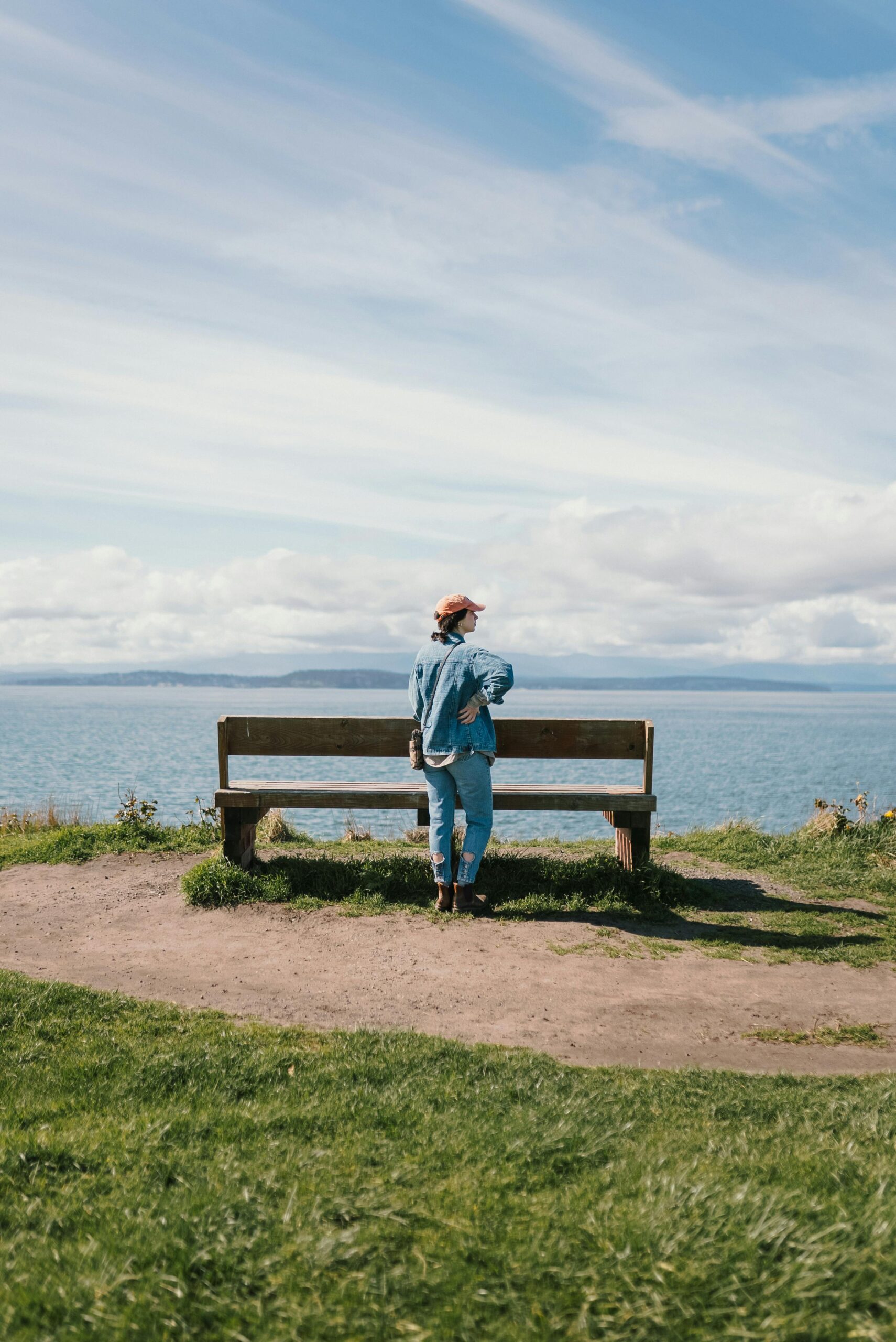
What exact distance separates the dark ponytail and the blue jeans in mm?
973

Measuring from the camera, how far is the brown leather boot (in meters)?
7.39

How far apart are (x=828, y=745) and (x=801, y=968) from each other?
7167 centimetres

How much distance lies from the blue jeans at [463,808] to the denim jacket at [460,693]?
14 centimetres

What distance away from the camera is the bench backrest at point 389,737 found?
26.7ft

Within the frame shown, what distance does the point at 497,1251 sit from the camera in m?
2.64

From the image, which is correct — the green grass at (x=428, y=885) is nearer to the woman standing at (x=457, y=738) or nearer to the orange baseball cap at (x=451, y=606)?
the woman standing at (x=457, y=738)

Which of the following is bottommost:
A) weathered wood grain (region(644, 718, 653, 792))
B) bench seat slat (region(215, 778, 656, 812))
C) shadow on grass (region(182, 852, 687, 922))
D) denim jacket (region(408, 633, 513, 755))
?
shadow on grass (region(182, 852, 687, 922))

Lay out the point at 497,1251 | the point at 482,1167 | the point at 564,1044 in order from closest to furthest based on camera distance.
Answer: the point at 497,1251
the point at 482,1167
the point at 564,1044

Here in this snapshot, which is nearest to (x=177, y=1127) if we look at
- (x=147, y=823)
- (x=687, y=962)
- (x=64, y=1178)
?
(x=64, y=1178)

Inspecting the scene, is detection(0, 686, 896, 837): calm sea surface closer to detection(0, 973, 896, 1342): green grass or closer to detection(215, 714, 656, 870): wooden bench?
detection(215, 714, 656, 870): wooden bench

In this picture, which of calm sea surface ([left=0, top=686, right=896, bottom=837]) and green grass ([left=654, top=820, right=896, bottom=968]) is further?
calm sea surface ([left=0, top=686, right=896, bottom=837])

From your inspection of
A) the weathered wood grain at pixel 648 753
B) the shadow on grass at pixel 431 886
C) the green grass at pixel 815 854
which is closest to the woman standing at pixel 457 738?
the shadow on grass at pixel 431 886

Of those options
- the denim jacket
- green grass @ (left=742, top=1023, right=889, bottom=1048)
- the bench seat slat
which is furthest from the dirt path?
the denim jacket

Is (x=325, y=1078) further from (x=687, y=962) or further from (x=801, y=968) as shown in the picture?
(x=801, y=968)
